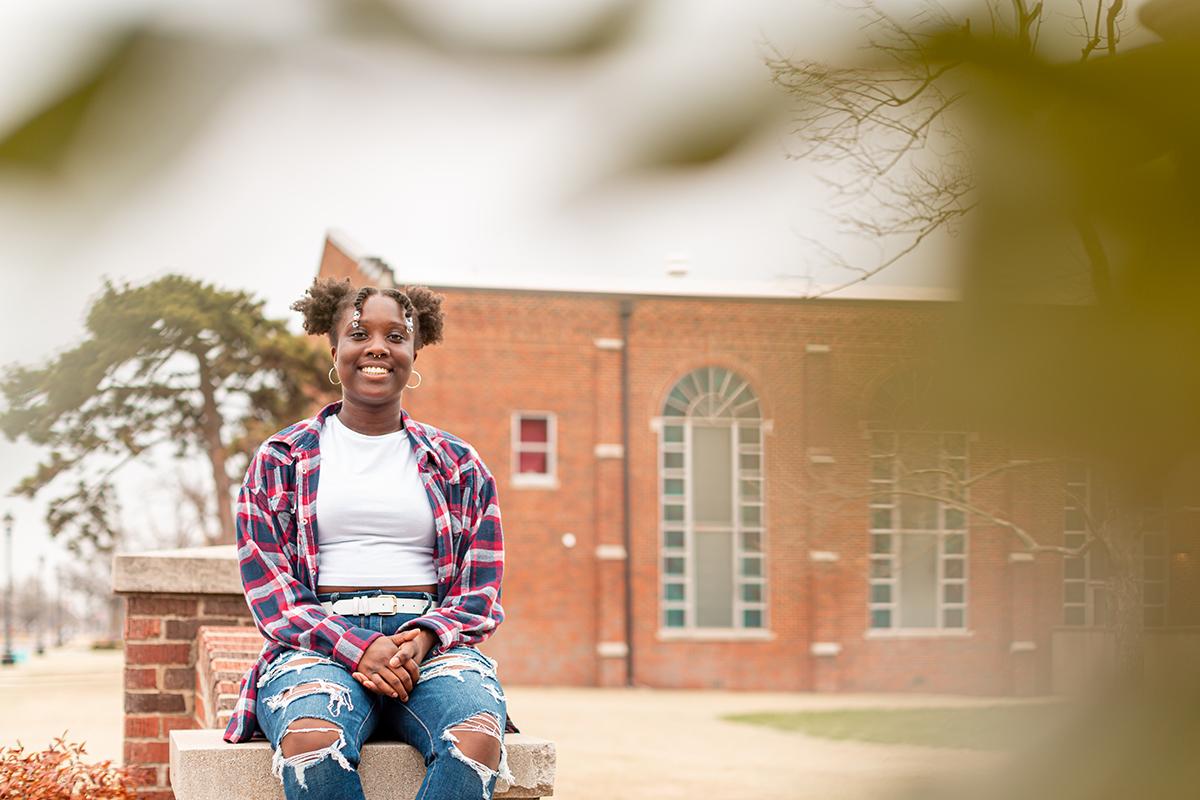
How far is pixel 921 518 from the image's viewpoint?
0.63 metres

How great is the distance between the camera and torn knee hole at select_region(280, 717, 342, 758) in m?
1.60

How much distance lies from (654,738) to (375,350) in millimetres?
10637

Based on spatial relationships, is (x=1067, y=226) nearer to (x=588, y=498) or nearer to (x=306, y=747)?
(x=306, y=747)

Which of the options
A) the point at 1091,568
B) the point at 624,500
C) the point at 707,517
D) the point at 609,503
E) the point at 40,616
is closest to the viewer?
the point at 1091,568

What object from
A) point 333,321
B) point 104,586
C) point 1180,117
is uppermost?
point 333,321

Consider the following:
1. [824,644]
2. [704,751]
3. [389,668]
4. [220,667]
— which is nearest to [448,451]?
[389,668]

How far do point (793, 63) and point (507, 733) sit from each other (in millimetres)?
1515

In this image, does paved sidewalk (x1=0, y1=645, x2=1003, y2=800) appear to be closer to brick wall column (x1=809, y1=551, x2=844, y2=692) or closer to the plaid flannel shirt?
the plaid flannel shirt

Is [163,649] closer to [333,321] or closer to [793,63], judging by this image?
[333,321]

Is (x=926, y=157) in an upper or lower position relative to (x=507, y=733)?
upper

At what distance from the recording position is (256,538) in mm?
1872

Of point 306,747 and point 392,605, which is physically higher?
point 392,605

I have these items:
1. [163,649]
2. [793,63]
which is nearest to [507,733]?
[793,63]

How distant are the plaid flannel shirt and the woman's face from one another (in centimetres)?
10
